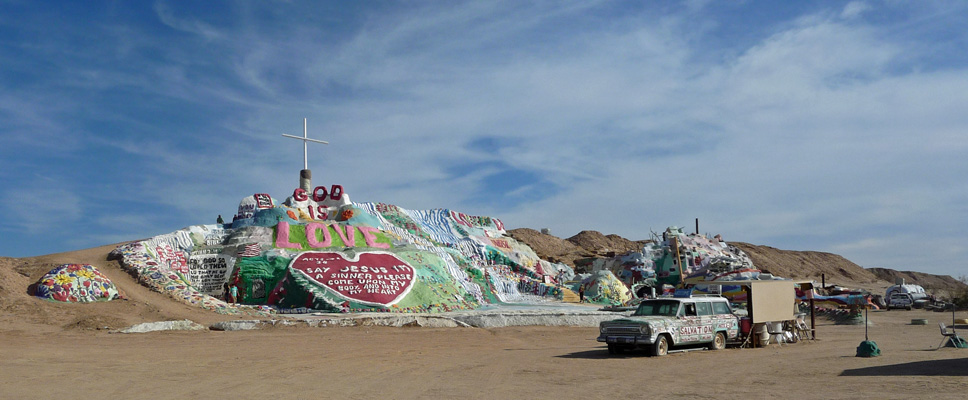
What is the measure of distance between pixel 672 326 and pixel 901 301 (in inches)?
1586

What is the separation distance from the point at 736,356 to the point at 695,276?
36.7 m

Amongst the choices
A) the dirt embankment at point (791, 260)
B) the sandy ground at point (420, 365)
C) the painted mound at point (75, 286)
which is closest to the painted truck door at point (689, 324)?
the sandy ground at point (420, 365)

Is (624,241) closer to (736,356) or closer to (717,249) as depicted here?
(717,249)

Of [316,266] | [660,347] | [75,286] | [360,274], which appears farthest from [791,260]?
[75,286]

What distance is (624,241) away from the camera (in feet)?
389

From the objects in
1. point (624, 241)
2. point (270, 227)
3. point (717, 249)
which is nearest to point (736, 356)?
point (270, 227)

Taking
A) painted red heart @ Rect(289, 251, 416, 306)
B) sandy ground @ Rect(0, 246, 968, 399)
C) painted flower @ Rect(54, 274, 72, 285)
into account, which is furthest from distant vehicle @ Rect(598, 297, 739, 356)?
painted flower @ Rect(54, 274, 72, 285)

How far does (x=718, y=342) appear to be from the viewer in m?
19.2

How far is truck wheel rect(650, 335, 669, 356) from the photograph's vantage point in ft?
56.9

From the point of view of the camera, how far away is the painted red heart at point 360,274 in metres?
33.6

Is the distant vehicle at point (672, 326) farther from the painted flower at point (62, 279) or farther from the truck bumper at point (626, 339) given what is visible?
the painted flower at point (62, 279)

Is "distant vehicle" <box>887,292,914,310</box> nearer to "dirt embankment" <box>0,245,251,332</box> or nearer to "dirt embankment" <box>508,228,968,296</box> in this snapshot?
"dirt embankment" <box>0,245,251,332</box>

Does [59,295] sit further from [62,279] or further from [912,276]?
[912,276]

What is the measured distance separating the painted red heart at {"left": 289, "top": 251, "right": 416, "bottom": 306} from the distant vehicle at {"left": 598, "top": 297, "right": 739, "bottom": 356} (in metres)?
17.3
